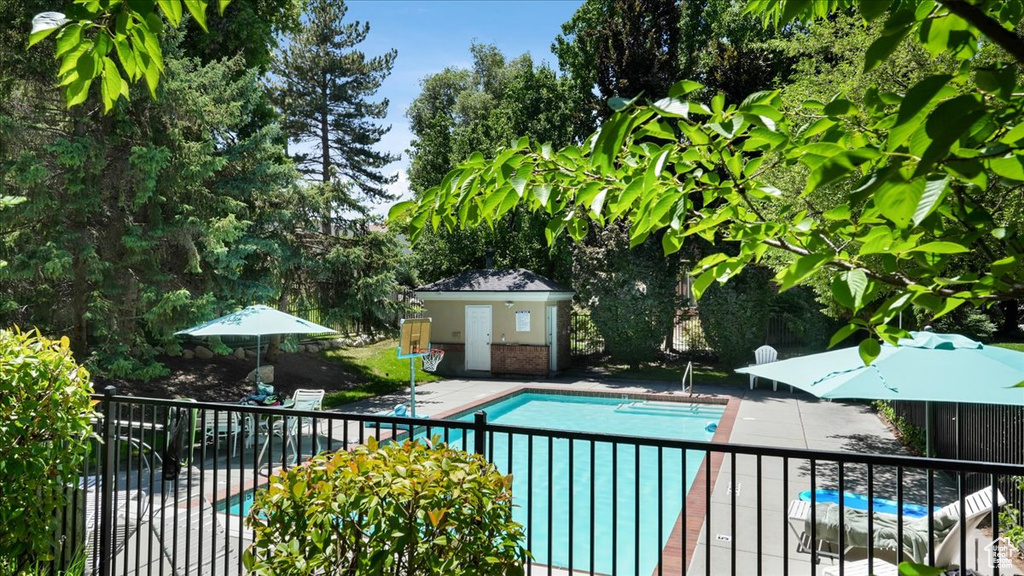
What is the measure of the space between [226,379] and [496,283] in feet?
27.1

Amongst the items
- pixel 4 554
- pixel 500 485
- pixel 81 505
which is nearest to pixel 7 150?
pixel 81 505

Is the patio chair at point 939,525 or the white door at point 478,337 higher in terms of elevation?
the white door at point 478,337

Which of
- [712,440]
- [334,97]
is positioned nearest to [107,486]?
[712,440]

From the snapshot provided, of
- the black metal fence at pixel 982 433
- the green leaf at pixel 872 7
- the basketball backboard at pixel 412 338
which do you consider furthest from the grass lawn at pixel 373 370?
the green leaf at pixel 872 7

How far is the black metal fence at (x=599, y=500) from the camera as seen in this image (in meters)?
2.79

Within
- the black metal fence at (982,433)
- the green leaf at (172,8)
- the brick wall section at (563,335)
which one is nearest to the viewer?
the green leaf at (172,8)

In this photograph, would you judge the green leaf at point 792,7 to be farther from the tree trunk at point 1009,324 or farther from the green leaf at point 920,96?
the tree trunk at point 1009,324

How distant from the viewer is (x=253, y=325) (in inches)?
406

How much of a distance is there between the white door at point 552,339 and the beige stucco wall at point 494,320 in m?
0.21

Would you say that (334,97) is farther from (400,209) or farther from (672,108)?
(672,108)

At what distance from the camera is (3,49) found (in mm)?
10086

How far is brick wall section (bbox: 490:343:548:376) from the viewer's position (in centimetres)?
1861

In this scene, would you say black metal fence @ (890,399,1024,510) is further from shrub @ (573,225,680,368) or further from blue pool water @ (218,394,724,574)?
shrub @ (573,225,680,368)

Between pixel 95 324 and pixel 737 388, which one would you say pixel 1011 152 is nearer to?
pixel 95 324
